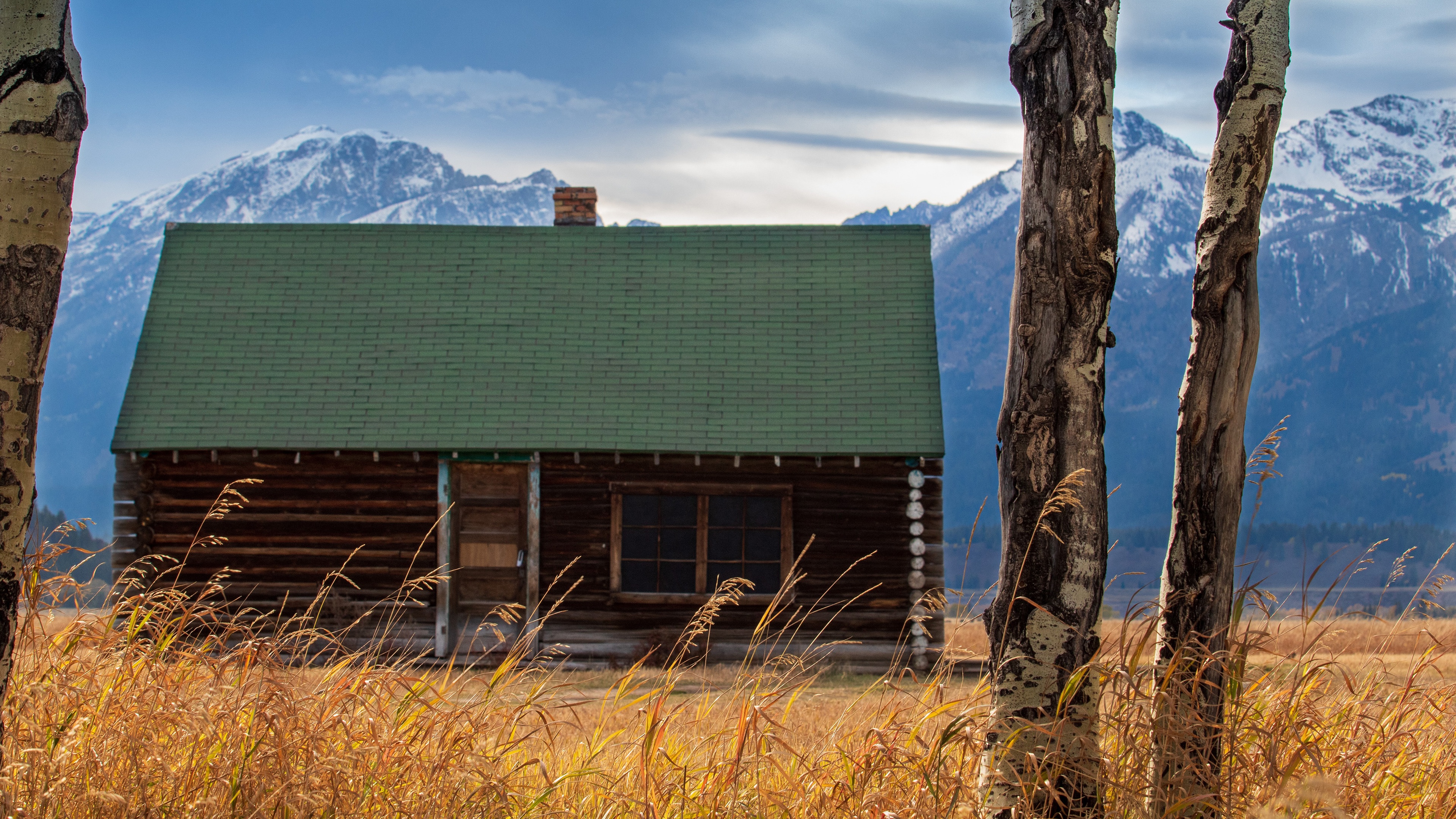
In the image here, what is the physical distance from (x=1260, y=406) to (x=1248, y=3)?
207630 millimetres

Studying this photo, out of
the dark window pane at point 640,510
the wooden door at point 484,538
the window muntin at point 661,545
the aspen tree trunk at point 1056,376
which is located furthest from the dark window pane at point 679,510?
the aspen tree trunk at point 1056,376

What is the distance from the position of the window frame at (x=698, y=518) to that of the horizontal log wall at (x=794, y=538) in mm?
87

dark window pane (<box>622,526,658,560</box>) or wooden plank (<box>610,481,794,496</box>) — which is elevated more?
wooden plank (<box>610,481,794,496</box>)

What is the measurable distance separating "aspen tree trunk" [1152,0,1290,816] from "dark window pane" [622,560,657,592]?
29.6 feet

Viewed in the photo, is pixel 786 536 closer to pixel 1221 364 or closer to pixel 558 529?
pixel 558 529

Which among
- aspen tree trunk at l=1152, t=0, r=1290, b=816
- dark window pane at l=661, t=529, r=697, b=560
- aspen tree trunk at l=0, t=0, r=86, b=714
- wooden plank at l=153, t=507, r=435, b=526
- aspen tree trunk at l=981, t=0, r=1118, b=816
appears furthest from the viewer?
wooden plank at l=153, t=507, r=435, b=526

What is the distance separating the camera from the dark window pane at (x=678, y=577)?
12.9 m

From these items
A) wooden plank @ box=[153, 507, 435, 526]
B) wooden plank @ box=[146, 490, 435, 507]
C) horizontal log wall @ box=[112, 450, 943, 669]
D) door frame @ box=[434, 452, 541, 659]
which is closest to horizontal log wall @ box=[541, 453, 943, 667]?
horizontal log wall @ box=[112, 450, 943, 669]

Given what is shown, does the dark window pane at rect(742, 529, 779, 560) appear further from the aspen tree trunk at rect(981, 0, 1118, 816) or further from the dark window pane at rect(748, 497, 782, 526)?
the aspen tree trunk at rect(981, 0, 1118, 816)

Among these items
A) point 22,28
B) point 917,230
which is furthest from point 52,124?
point 917,230

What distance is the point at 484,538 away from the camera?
1320cm

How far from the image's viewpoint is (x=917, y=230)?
15711 millimetres

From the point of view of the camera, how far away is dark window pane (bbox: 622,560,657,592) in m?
13.0

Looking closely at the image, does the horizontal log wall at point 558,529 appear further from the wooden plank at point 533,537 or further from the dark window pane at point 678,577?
the dark window pane at point 678,577
